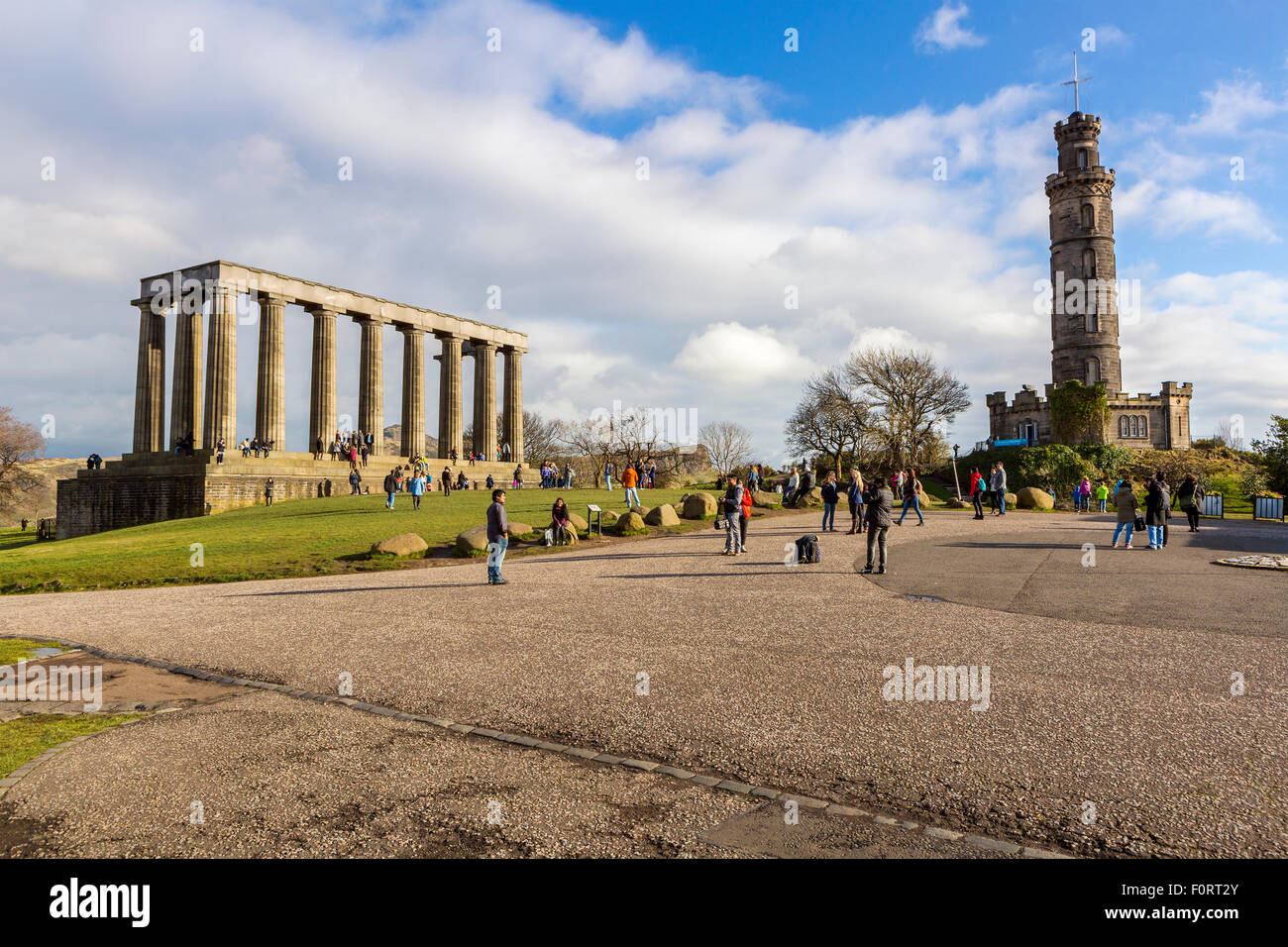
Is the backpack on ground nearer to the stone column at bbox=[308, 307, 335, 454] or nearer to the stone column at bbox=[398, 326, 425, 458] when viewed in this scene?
the stone column at bbox=[308, 307, 335, 454]

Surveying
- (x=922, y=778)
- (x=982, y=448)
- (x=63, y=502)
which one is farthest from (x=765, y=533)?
(x=982, y=448)

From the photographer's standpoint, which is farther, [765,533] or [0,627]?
[765,533]

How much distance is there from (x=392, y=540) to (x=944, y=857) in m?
17.8

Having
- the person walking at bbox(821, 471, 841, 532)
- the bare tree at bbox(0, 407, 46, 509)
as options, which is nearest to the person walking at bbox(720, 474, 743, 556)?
the person walking at bbox(821, 471, 841, 532)

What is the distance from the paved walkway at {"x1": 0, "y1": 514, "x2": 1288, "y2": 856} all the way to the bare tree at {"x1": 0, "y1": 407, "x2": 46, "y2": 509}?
195 ft

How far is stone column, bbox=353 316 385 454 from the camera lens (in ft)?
168

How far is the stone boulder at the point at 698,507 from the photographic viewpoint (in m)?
27.6

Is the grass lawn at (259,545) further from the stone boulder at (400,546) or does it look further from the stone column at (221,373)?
the stone column at (221,373)

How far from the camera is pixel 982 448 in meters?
72.8

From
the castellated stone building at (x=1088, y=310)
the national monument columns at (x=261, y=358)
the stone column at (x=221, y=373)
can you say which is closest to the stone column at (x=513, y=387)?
the national monument columns at (x=261, y=358)

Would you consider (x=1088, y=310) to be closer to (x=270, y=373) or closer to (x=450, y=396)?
(x=450, y=396)

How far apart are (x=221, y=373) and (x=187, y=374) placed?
4049 mm

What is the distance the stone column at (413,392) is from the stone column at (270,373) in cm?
934
